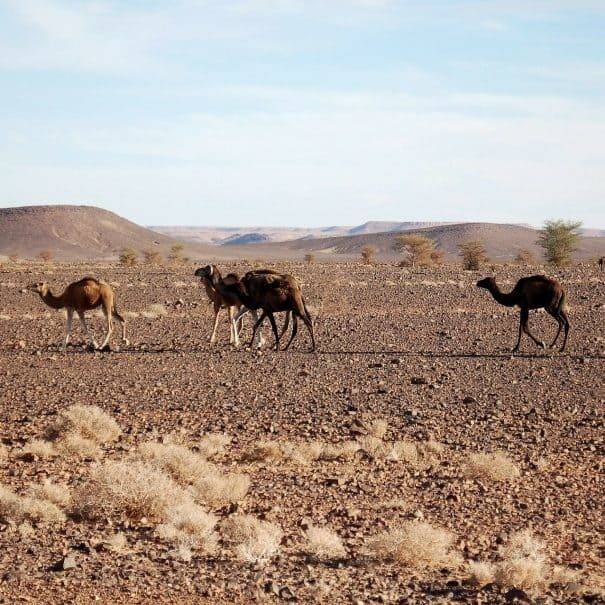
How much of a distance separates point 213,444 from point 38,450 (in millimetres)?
1867

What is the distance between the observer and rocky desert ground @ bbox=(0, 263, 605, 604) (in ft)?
23.2

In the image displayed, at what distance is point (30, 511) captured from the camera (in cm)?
831

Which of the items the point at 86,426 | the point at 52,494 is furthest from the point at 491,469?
the point at 86,426

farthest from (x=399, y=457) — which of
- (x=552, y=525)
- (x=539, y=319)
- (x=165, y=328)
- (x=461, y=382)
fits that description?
(x=539, y=319)

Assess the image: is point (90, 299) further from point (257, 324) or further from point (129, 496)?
point (129, 496)

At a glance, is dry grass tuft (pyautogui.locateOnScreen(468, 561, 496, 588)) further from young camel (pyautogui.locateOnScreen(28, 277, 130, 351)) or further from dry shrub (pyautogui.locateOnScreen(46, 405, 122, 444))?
young camel (pyautogui.locateOnScreen(28, 277, 130, 351))

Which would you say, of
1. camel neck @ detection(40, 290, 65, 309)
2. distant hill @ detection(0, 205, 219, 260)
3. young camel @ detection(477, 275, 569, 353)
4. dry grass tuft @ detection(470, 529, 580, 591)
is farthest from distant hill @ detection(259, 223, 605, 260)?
dry grass tuft @ detection(470, 529, 580, 591)

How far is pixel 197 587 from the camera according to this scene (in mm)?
6906

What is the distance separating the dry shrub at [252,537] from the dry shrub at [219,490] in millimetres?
617

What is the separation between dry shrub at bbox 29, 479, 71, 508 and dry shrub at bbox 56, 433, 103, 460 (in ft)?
5.69

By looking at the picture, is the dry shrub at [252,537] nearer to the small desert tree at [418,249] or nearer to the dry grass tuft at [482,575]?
the dry grass tuft at [482,575]

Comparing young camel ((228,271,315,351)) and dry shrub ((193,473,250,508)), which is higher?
young camel ((228,271,315,351))

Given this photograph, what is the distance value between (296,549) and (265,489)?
1.80 metres

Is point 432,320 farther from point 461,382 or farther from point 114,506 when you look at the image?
point 114,506
